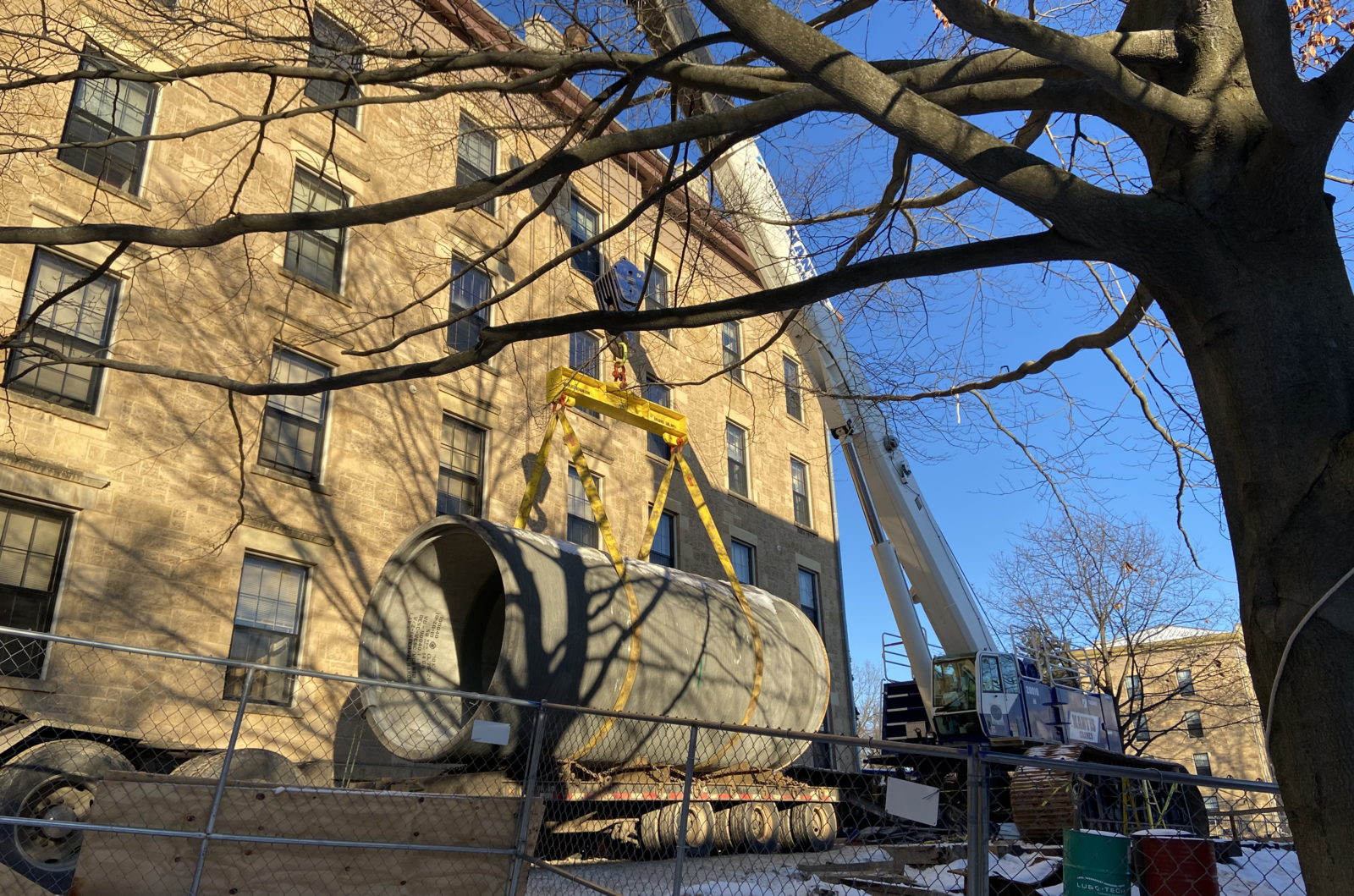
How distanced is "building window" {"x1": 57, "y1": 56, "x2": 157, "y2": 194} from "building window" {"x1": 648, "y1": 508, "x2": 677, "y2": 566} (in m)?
11.9

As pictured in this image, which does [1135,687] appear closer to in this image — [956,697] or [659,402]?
[956,697]

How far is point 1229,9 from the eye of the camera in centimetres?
498

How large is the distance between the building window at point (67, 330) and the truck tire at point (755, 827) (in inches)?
399

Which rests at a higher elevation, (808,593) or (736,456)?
(736,456)

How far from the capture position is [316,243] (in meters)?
16.2

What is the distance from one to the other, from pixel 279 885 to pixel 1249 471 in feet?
21.0

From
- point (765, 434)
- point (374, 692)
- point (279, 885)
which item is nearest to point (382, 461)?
point (374, 692)

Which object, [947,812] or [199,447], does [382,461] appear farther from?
[947,812]

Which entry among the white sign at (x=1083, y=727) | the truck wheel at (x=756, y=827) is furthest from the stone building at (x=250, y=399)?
the white sign at (x=1083, y=727)

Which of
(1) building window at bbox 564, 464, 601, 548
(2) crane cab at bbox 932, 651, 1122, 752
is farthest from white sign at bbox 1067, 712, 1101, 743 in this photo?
(1) building window at bbox 564, 464, 601, 548

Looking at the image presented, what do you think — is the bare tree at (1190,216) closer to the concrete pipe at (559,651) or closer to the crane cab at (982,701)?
the concrete pipe at (559,651)

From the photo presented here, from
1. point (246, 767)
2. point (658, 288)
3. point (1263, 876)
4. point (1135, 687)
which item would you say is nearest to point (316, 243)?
point (658, 288)

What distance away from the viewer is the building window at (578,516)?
63.7ft

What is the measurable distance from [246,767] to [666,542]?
1344 cm
